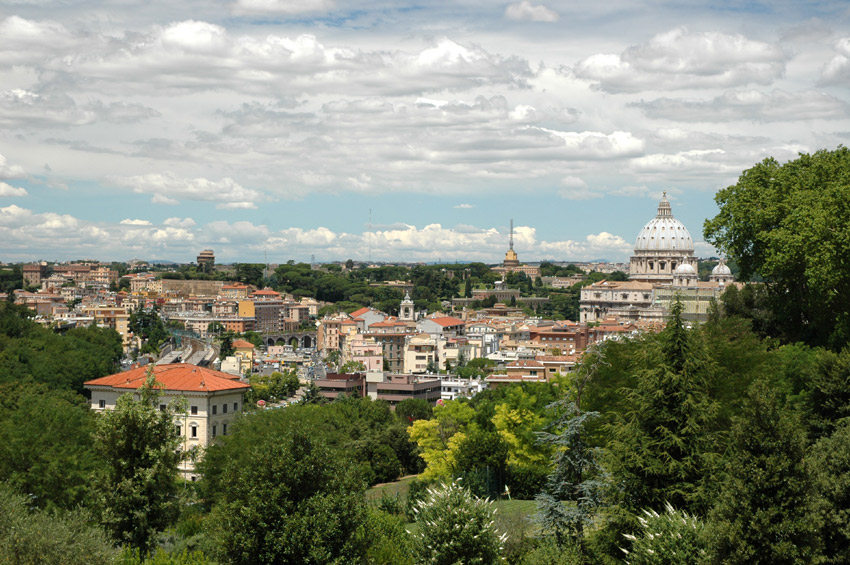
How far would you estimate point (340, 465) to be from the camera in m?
16.3

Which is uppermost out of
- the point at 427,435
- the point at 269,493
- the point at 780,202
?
the point at 780,202

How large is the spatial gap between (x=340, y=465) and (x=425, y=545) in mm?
1804

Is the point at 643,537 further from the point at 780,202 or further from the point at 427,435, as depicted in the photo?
the point at 427,435

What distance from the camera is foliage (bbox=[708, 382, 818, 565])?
13.3m

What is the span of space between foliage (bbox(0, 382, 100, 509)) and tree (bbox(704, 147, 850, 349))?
18209mm

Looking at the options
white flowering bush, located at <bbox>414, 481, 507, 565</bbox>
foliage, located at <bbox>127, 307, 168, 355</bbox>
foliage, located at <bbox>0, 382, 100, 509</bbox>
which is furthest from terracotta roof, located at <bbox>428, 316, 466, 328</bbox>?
white flowering bush, located at <bbox>414, 481, 507, 565</bbox>

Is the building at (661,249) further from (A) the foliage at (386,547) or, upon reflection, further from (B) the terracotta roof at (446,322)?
(A) the foliage at (386,547)

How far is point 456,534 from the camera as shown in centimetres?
1546

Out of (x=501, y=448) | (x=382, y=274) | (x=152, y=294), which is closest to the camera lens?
(x=501, y=448)

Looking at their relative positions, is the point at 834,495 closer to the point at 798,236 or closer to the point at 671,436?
the point at 671,436

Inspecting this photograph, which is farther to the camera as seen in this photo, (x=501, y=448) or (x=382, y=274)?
(x=382, y=274)

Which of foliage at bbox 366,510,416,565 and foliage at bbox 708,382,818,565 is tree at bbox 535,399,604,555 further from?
foliage at bbox 708,382,818,565

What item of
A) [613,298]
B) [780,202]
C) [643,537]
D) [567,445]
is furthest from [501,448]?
[613,298]

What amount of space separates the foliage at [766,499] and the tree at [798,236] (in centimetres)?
1304
